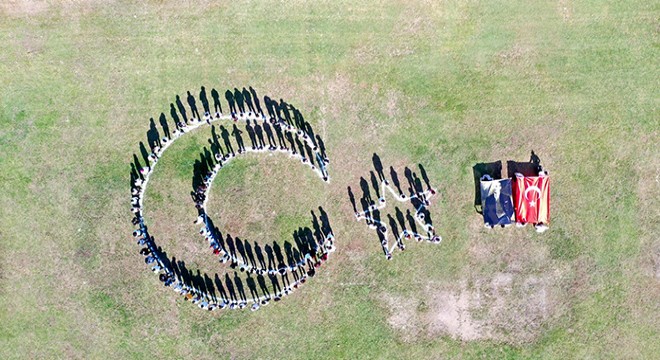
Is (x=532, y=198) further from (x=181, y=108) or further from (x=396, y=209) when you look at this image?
(x=181, y=108)

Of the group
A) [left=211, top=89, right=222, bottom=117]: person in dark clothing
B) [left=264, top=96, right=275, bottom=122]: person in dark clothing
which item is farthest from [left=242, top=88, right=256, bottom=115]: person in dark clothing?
[left=211, top=89, right=222, bottom=117]: person in dark clothing

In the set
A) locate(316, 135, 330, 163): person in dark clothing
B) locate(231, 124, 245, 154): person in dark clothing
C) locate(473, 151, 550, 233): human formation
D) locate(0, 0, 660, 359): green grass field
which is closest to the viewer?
locate(0, 0, 660, 359): green grass field

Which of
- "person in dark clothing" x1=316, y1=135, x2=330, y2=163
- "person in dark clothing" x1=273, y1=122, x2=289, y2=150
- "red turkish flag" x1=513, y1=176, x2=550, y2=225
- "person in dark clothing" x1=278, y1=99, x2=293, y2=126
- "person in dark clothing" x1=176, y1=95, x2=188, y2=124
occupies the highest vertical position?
"person in dark clothing" x1=176, y1=95, x2=188, y2=124

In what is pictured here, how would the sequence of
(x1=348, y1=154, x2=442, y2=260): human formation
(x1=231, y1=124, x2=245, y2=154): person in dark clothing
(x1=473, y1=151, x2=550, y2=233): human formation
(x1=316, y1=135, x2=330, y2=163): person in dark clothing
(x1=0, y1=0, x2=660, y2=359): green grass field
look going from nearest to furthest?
(x1=0, y1=0, x2=660, y2=359): green grass field, (x1=473, y1=151, x2=550, y2=233): human formation, (x1=231, y1=124, x2=245, y2=154): person in dark clothing, (x1=316, y1=135, x2=330, y2=163): person in dark clothing, (x1=348, y1=154, x2=442, y2=260): human formation

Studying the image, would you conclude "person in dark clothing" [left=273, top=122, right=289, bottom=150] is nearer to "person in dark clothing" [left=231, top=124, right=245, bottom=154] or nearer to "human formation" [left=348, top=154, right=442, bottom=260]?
"person in dark clothing" [left=231, top=124, right=245, bottom=154]

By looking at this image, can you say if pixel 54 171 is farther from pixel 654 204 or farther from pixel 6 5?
pixel 654 204

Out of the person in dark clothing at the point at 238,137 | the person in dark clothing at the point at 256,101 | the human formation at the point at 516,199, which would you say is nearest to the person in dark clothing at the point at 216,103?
the person in dark clothing at the point at 238,137
